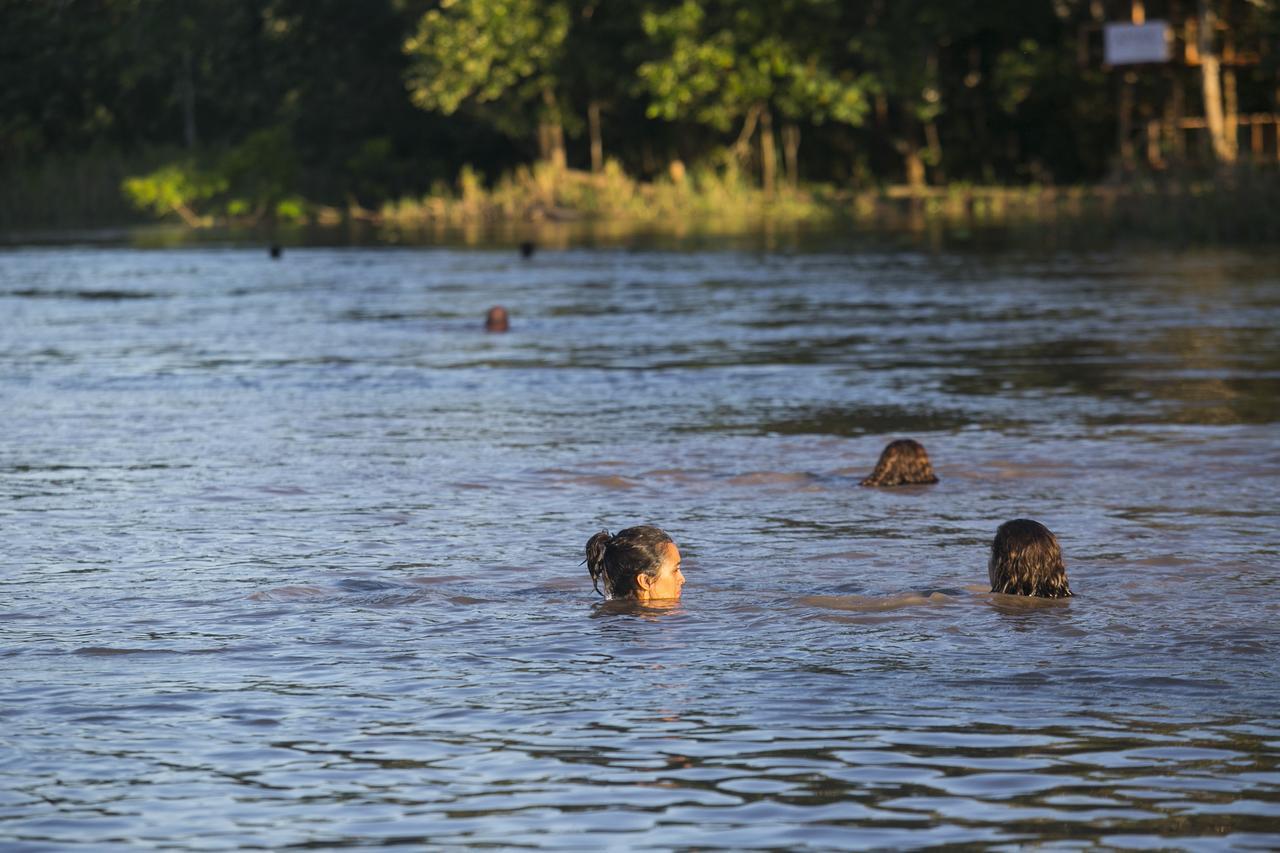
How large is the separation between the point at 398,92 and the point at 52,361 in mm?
41113

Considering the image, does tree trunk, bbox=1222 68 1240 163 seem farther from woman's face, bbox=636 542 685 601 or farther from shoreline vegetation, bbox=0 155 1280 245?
woman's face, bbox=636 542 685 601

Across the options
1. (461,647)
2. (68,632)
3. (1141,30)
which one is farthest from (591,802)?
(1141,30)

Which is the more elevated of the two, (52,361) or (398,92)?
(398,92)

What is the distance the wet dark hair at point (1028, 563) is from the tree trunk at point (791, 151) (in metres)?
46.2

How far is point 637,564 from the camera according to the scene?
9281 mm

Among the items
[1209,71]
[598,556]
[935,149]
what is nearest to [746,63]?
[935,149]

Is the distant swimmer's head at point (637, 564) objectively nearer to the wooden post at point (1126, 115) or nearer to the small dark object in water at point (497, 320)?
the small dark object in water at point (497, 320)

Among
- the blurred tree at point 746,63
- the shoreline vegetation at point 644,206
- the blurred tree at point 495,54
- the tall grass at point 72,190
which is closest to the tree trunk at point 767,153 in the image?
the shoreline vegetation at point 644,206

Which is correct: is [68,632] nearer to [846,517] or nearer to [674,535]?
[674,535]

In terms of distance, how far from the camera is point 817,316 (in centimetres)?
2570

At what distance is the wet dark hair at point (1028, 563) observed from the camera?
30.5ft

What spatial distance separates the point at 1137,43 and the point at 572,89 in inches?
600

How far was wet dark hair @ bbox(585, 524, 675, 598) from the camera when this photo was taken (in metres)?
9.31

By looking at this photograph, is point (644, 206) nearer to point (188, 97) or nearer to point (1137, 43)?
point (1137, 43)
